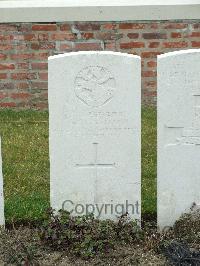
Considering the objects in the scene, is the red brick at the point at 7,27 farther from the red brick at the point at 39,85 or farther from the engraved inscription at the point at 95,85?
the engraved inscription at the point at 95,85

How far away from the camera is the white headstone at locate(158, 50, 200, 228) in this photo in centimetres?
425

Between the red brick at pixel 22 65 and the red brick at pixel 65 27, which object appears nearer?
the red brick at pixel 65 27

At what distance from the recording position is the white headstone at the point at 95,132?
14.0 ft

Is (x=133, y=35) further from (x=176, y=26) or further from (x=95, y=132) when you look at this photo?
(x=95, y=132)

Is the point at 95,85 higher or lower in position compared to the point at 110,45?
lower

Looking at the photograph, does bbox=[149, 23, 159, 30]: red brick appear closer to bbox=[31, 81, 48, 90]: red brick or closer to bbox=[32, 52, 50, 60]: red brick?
bbox=[32, 52, 50, 60]: red brick

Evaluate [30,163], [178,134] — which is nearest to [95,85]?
[178,134]

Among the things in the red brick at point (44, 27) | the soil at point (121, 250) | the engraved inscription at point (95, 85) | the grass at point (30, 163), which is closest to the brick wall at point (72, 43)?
the red brick at point (44, 27)

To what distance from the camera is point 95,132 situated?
4.36 metres

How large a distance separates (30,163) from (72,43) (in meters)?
2.21

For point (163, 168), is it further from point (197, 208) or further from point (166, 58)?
Answer: point (166, 58)

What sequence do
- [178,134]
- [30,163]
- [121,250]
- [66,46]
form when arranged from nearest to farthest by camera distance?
[121,250] < [178,134] < [30,163] < [66,46]

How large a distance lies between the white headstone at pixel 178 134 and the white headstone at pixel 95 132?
0.17 m

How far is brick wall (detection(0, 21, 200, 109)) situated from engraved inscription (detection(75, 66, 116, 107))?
340 cm
